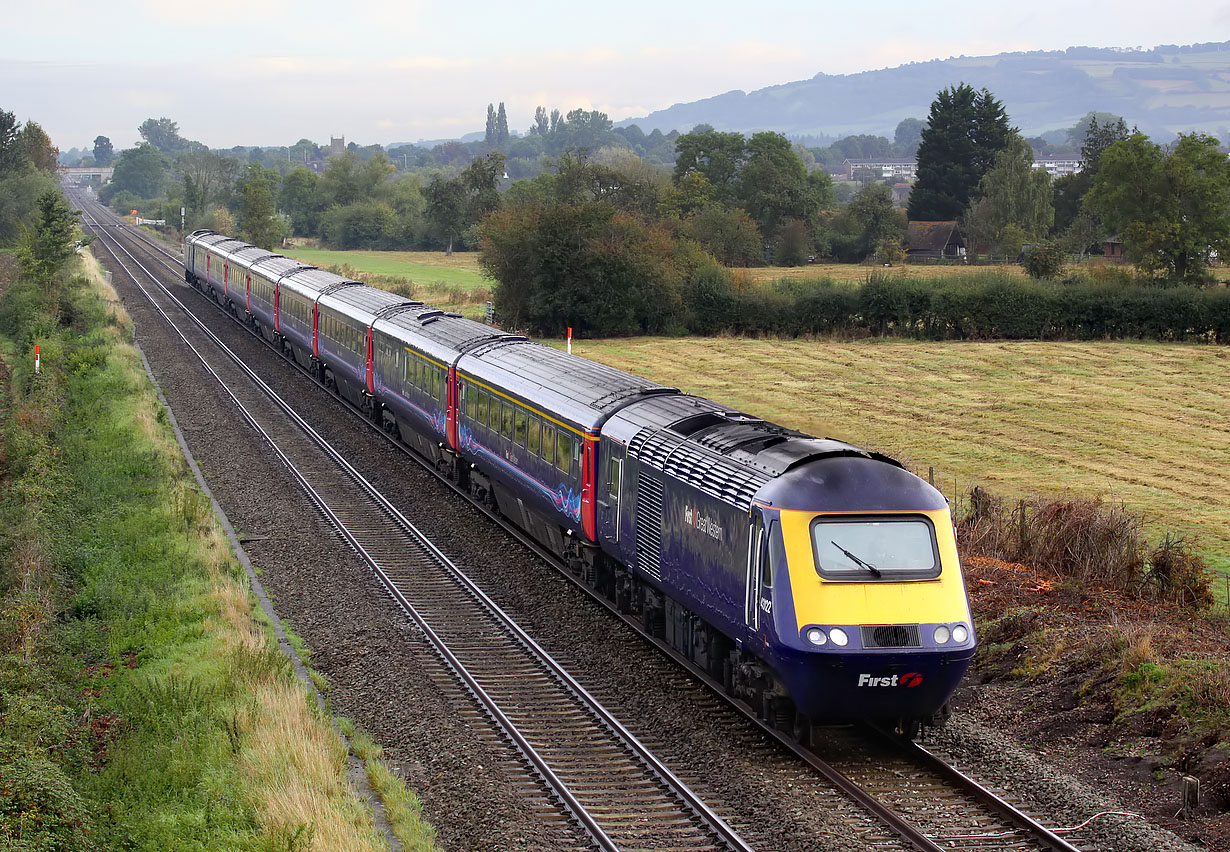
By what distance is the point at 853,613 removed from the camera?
11.4m

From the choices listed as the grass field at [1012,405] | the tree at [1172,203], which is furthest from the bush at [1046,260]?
the grass field at [1012,405]

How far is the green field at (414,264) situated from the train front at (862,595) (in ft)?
200

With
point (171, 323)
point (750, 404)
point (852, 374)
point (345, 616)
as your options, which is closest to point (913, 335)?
point (852, 374)

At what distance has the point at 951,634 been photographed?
37.6ft

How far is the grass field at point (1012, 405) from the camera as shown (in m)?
26.8

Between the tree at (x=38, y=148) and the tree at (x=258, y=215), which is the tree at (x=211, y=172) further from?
the tree at (x=258, y=215)

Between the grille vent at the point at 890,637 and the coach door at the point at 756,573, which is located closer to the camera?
the grille vent at the point at 890,637

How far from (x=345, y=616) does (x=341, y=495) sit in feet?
24.6

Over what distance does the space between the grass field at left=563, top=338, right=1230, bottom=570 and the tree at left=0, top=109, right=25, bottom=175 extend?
6783 centimetres

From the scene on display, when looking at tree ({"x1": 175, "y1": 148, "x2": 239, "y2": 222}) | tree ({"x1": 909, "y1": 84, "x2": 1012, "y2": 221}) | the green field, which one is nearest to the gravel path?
the green field

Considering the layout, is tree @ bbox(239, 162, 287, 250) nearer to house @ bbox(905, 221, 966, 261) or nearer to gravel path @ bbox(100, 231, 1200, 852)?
house @ bbox(905, 221, 966, 261)

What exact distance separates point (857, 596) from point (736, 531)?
163 centimetres

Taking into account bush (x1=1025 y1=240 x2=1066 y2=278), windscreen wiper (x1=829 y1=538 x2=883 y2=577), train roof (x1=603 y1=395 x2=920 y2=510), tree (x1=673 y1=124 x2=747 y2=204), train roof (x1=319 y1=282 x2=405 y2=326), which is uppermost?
tree (x1=673 y1=124 x2=747 y2=204)

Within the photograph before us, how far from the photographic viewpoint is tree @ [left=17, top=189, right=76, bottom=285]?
50.3 m
